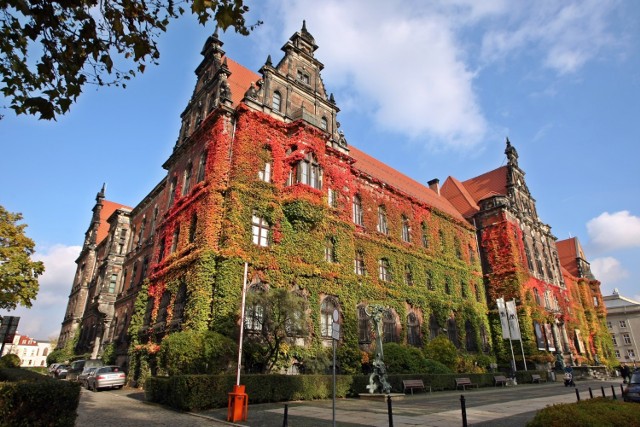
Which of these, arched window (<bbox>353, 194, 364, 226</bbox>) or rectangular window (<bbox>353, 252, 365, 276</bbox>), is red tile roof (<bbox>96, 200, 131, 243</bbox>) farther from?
rectangular window (<bbox>353, 252, 365, 276</bbox>)

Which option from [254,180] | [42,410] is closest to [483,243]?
[254,180]

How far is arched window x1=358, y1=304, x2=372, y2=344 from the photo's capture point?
27203mm

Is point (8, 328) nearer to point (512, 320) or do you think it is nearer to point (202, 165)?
point (202, 165)

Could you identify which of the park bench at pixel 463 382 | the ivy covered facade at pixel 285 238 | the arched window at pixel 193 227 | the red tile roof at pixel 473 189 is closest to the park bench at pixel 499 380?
the park bench at pixel 463 382

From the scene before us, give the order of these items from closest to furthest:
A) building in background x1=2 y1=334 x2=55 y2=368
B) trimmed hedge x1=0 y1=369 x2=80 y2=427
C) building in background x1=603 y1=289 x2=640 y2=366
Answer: trimmed hedge x1=0 y1=369 x2=80 y2=427, building in background x1=603 y1=289 x2=640 y2=366, building in background x1=2 y1=334 x2=55 y2=368

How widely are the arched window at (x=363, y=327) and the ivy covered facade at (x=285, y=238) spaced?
0.24 feet

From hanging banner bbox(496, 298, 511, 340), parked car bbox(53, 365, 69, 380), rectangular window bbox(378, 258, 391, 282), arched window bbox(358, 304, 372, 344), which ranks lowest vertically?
parked car bbox(53, 365, 69, 380)

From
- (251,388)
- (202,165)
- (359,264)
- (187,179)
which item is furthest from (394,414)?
(187,179)

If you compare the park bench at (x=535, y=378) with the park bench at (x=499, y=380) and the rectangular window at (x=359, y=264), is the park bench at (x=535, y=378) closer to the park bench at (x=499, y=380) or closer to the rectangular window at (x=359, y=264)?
the park bench at (x=499, y=380)

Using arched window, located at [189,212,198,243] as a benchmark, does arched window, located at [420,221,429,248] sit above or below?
above

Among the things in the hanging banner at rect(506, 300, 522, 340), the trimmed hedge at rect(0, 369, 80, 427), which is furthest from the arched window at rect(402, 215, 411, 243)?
the trimmed hedge at rect(0, 369, 80, 427)

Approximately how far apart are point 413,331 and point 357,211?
10.7 metres

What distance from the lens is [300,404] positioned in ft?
54.3

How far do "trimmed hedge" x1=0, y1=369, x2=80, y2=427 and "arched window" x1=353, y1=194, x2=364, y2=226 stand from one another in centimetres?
2492
